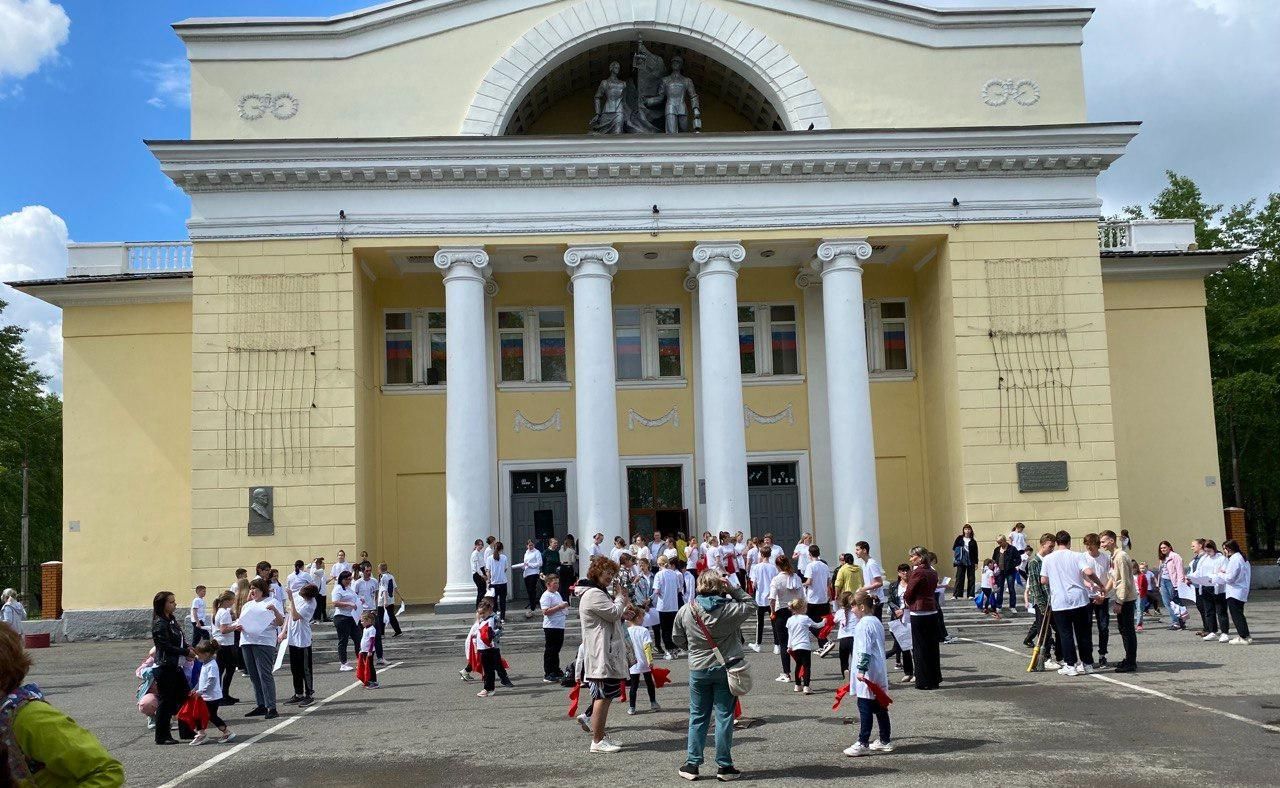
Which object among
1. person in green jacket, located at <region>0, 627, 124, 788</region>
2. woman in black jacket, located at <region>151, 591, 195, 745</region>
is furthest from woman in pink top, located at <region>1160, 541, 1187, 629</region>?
person in green jacket, located at <region>0, 627, 124, 788</region>

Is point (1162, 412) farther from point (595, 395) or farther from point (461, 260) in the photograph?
point (461, 260)

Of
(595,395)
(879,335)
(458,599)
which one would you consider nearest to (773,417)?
(879,335)

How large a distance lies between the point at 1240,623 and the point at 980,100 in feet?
45.4

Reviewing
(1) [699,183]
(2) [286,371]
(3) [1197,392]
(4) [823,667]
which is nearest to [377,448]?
(2) [286,371]

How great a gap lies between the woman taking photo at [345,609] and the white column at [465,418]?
5.89m

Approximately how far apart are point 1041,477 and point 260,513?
1677 centimetres

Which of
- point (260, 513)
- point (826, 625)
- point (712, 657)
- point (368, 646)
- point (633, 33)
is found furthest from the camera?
point (633, 33)

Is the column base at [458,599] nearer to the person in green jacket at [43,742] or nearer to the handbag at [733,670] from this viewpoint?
the handbag at [733,670]

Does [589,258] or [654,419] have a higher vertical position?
[589,258]

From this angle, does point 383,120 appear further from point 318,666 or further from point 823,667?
point 823,667

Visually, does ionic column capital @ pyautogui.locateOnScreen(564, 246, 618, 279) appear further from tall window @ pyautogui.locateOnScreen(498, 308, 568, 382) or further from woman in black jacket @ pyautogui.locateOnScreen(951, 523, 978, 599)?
woman in black jacket @ pyautogui.locateOnScreen(951, 523, 978, 599)

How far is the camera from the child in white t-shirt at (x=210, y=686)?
11.4 meters

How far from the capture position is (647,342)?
28078 mm

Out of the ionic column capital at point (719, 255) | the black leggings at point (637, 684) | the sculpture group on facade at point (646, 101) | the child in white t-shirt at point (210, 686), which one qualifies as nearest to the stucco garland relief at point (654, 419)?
the ionic column capital at point (719, 255)
